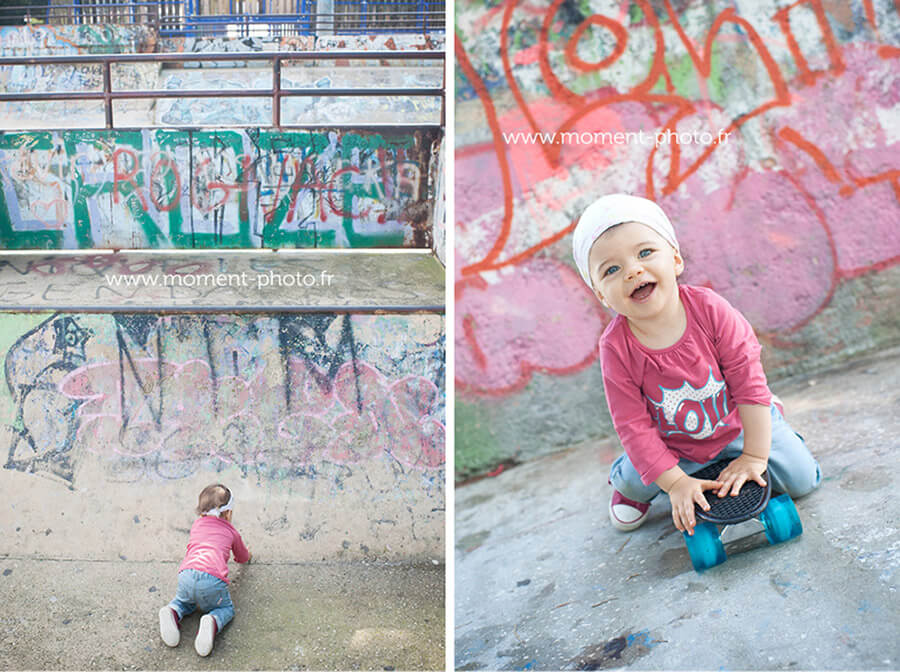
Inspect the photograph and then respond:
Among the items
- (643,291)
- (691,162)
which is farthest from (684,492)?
(691,162)

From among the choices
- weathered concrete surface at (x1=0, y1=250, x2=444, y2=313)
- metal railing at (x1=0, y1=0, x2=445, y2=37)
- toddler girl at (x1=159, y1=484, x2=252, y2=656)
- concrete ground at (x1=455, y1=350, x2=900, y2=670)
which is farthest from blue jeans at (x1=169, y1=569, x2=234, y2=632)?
metal railing at (x1=0, y1=0, x2=445, y2=37)

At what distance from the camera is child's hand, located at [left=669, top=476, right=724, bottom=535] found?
1763 mm

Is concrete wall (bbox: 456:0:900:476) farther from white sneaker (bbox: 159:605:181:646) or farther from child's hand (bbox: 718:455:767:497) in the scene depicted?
white sneaker (bbox: 159:605:181:646)

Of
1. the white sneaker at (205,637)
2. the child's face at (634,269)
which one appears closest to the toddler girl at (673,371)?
the child's face at (634,269)

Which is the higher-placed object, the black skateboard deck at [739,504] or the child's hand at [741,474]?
the child's hand at [741,474]

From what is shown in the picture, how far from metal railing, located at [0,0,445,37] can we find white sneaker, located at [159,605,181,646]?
6.90 m

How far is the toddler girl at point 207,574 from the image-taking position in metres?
2.36

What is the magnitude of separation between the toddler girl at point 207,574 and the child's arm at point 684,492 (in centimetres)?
160

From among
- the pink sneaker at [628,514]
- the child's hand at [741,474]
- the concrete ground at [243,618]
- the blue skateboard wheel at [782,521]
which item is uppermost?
the child's hand at [741,474]

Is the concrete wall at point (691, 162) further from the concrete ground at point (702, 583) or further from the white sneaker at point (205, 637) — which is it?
the white sneaker at point (205, 637)

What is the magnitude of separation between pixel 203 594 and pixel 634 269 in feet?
6.20

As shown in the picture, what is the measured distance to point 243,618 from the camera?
2.50 m

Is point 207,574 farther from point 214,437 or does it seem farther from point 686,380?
point 686,380

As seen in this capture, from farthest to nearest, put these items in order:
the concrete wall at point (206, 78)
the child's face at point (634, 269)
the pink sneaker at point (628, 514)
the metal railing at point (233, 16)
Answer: the metal railing at point (233, 16)
the concrete wall at point (206, 78)
the pink sneaker at point (628, 514)
the child's face at point (634, 269)
